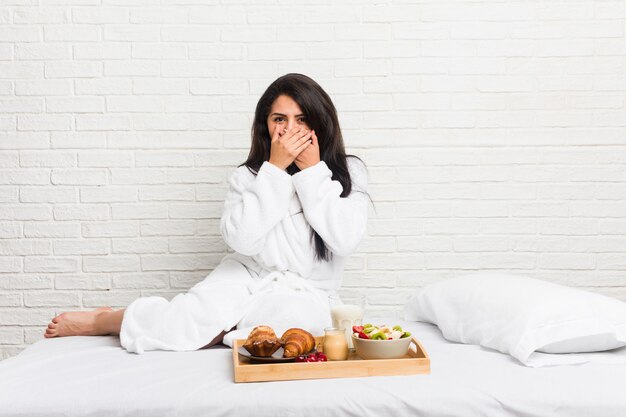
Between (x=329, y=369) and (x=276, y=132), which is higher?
(x=276, y=132)

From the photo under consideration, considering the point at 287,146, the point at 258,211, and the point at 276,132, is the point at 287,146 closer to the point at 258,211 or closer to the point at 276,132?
the point at 276,132

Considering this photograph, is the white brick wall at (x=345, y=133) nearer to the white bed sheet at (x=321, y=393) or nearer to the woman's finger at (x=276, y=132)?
the woman's finger at (x=276, y=132)

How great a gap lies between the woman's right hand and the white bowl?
0.85 meters

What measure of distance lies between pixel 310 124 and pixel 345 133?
0.52 m

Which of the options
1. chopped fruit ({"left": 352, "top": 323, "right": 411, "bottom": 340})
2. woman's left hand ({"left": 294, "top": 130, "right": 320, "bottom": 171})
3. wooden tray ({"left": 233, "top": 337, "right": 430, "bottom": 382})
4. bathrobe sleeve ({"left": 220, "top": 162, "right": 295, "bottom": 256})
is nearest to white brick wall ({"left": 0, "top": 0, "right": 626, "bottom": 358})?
woman's left hand ({"left": 294, "top": 130, "right": 320, "bottom": 171})

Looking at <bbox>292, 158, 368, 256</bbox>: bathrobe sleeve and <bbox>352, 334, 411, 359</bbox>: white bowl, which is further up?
<bbox>292, 158, 368, 256</bbox>: bathrobe sleeve

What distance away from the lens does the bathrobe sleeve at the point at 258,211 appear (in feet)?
8.00

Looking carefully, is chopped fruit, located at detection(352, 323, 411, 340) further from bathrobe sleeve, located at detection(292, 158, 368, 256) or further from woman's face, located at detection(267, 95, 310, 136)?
woman's face, located at detection(267, 95, 310, 136)

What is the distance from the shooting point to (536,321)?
197 cm

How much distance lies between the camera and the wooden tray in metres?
1.77

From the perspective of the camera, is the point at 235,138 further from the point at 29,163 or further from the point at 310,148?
the point at 29,163

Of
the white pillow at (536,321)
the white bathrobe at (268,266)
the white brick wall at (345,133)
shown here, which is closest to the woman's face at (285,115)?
the white bathrobe at (268,266)

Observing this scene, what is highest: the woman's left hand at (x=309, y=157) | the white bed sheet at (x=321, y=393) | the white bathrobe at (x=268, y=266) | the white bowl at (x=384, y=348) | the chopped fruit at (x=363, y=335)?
the woman's left hand at (x=309, y=157)

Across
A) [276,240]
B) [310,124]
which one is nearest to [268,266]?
[276,240]
